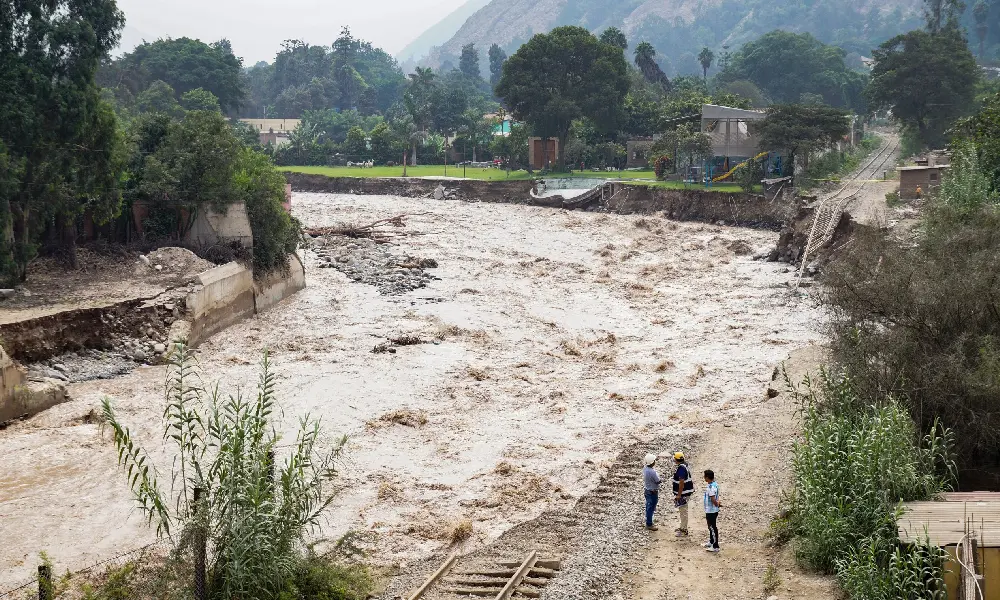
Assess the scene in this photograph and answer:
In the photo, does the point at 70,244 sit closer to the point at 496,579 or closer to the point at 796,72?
the point at 496,579

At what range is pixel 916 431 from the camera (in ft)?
54.9

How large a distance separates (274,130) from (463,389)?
412ft

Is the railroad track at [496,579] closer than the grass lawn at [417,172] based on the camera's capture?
Yes

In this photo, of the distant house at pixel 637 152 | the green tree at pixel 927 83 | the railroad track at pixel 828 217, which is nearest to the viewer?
the railroad track at pixel 828 217

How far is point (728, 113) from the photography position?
7462 cm

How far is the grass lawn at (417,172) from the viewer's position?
96.9 m

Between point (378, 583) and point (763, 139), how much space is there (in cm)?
5702

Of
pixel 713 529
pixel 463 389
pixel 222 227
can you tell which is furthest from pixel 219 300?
pixel 713 529

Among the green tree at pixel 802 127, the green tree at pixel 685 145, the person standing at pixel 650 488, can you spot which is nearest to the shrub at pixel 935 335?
the person standing at pixel 650 488

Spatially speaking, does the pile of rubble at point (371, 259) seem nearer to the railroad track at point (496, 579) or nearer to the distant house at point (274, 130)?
the railroad track at point (496, 579)

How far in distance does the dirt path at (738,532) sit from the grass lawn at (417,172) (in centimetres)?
7147

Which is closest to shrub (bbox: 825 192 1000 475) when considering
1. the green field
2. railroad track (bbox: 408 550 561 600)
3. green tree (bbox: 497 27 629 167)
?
railroad track (bbox: 408 550 561 600)

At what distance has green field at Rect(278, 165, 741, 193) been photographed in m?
76.0

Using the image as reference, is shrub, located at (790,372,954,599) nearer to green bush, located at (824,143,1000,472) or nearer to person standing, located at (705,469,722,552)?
green bush, located at (824,143,1000,472)
